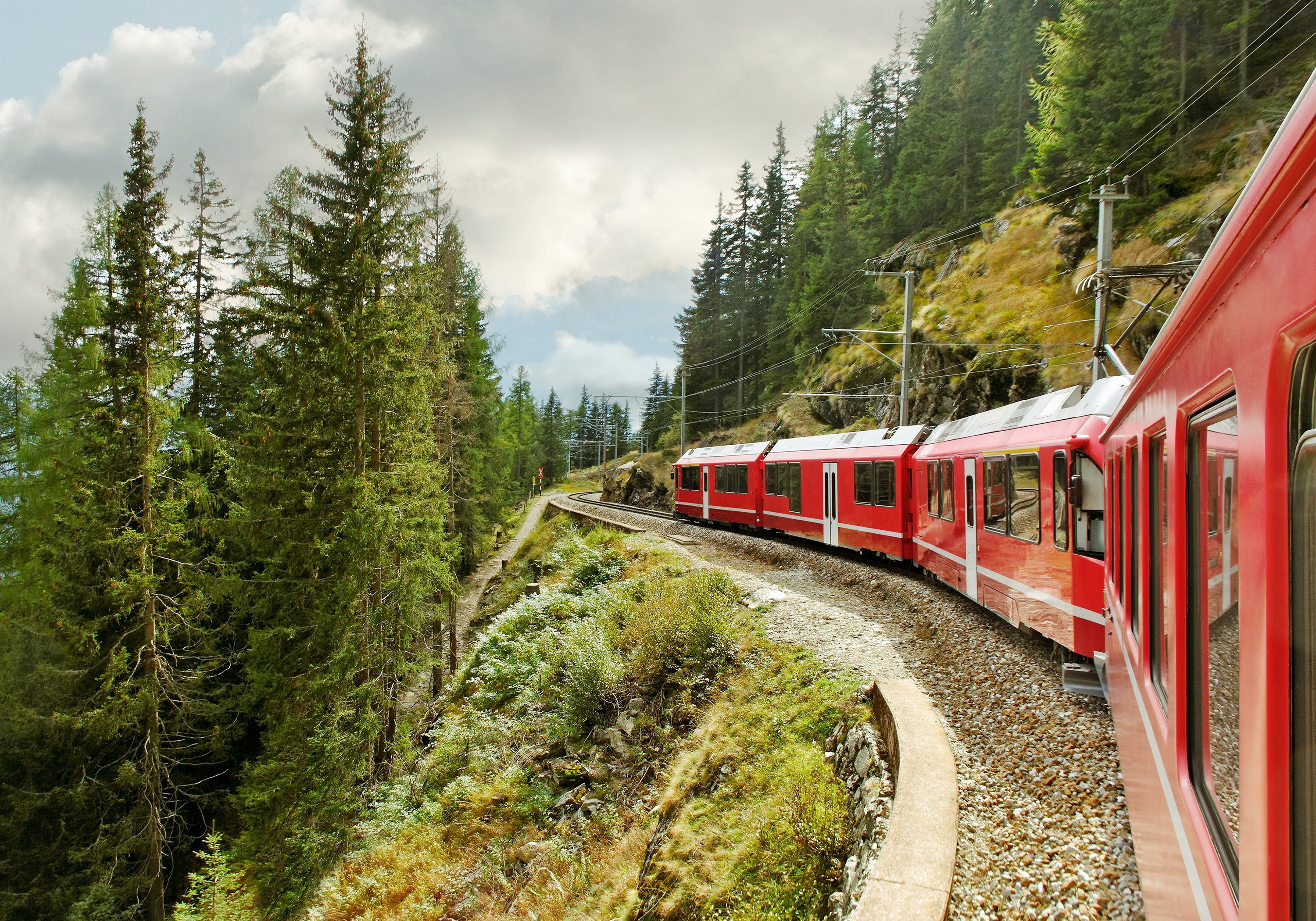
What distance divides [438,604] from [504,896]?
9495 mm

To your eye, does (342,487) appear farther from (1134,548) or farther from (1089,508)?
(1134,548)

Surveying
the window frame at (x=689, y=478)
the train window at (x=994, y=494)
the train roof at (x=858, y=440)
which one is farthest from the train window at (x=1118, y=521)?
the window frame at (x=689, y=478)

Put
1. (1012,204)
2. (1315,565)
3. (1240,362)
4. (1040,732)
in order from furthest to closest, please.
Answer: (1012,204) → (1040,732) → (1240,362) → (1315,565)

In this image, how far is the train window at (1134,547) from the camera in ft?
12.6

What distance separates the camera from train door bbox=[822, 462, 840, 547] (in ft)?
55.0

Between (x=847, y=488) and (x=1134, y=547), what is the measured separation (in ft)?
39.1

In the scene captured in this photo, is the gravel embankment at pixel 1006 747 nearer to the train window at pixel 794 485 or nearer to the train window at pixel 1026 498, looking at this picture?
the train window at pixel 1026 498

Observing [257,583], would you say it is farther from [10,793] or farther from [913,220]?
[913,220]

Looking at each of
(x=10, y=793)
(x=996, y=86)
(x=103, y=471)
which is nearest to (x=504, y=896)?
(x=103, y=471)

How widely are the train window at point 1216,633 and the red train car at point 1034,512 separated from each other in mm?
4718

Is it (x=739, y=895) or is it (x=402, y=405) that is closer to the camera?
(x=739, y=895)

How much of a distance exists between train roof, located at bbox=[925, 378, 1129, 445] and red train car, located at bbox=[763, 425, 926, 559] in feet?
10.2

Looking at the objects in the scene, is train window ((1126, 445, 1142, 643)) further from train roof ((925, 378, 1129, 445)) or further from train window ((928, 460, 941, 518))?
train window ((928, 460, 941, 518))

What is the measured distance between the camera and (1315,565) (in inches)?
45.2
